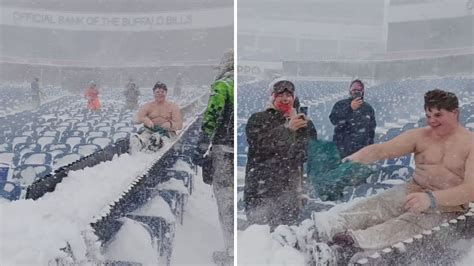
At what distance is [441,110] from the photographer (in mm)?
2691

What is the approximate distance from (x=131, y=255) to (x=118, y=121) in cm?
61

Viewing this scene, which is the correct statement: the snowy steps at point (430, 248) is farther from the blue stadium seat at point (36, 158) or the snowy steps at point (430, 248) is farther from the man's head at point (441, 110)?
the blue stadium seat at point (36, 158)

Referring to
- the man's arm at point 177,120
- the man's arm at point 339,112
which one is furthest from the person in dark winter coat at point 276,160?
the man's arm at point 177,120

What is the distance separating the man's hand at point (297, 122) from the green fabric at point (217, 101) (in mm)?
279

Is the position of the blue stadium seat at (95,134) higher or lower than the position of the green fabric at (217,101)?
lower

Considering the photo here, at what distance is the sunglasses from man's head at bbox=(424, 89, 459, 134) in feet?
1.94

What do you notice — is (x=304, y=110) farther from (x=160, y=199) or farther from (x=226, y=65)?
(x=160, y=199)

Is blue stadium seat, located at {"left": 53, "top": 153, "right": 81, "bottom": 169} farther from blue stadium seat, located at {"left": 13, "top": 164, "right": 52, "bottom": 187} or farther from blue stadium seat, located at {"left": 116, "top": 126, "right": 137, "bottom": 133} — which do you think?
blue stadium seat, located at {"left": 116, "top": 126, "right": 137, "bottom": 133}

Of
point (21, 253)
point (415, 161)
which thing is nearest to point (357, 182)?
point (415, 161)

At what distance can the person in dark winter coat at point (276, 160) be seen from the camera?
276cm

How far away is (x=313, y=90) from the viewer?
2.74 metres

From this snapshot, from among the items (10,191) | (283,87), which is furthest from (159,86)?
(10,191)

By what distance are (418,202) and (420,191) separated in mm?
49

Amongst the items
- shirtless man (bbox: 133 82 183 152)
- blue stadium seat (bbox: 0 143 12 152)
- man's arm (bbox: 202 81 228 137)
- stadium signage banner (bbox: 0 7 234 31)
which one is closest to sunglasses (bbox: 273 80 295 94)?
man's arm (bbox: 202 81 228 137)
